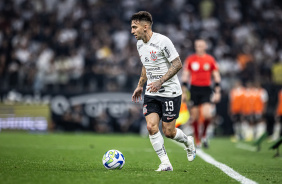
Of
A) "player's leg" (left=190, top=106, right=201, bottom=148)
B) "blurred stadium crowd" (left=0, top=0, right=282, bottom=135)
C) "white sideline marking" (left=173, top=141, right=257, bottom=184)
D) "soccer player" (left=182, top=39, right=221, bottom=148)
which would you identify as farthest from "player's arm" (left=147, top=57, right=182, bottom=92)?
"blurred stadium crowd" (left=0, top=0, right=282, bottom=135)

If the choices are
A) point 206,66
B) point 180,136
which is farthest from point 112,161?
point 206,66

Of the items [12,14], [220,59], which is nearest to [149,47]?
[220,59]

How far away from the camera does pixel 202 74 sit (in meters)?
12.4

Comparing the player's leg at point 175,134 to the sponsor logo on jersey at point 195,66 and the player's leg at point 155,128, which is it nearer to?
the player's leg at point 155,128

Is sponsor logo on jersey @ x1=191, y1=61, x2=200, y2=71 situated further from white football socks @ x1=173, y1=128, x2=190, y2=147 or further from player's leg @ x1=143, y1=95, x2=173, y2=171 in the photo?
player's leg @ x1=143, y1=95, x2=173, y2=171

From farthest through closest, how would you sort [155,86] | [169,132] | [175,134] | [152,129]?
[175,134]
[169,132]
[152,129]
[155,86]

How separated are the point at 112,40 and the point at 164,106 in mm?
16168

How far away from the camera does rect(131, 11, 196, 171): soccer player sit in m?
7.08

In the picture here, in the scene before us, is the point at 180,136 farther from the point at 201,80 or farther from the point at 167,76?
the point at 201,80

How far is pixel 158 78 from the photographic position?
7.26 meters

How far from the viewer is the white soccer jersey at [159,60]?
7141mm

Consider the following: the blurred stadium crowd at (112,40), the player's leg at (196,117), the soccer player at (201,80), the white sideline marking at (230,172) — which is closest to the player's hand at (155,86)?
the white sideline marking at (230,172)

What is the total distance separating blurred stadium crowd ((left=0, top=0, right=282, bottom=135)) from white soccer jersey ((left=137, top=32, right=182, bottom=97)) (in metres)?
12.6

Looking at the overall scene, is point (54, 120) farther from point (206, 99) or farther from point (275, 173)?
point (275, 173)
